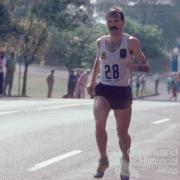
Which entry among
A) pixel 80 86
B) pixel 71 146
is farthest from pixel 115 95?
pixel 80 86

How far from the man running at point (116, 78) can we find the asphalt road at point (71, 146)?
730 mm

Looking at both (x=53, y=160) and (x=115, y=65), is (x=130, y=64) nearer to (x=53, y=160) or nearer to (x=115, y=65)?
(x=115, y=65)

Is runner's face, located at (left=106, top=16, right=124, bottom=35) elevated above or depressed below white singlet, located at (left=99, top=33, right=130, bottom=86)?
above

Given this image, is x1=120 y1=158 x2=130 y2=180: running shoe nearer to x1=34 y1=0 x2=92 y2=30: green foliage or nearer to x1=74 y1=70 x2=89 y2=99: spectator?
x1=74 y1=70 x2=89 y2=99: spectator

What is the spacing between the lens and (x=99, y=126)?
909 centimetres

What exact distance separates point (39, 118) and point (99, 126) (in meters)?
8.58

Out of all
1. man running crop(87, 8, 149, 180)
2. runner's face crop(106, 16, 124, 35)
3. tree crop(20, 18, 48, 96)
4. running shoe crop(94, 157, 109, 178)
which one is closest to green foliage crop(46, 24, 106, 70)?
tree crop(20, 18, 48, 96)

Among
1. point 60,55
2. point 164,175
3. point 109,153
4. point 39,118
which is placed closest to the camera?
point 164,175

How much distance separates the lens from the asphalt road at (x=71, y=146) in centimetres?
1010

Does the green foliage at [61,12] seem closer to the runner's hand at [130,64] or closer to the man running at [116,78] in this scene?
the man running at [116,78]

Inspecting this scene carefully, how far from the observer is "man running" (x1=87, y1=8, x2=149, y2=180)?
Result: 357 inches

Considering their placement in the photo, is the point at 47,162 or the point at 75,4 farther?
the point at 75,4

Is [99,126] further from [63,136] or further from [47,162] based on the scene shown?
[63,136]

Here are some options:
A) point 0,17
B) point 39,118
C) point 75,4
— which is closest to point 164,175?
point 39,118
